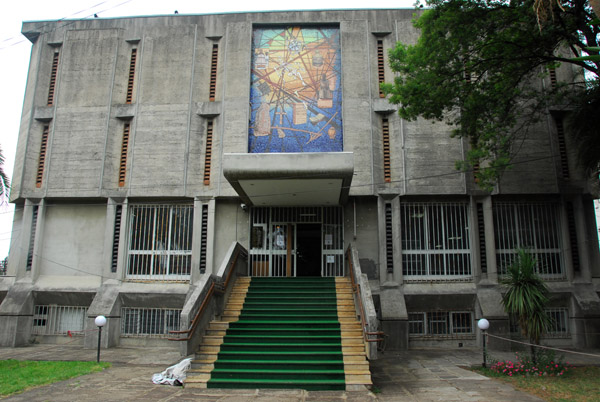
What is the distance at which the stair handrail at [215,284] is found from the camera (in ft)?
29.5

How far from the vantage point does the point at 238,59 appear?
15734mm

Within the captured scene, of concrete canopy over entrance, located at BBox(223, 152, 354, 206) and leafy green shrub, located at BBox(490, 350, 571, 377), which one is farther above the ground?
concrete canopy over entrance, located at BBox(223, 152, 354, 206)

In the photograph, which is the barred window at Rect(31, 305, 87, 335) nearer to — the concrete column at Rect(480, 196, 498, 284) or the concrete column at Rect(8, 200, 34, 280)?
the concrete column at Rect(8, 200, 34, 280)

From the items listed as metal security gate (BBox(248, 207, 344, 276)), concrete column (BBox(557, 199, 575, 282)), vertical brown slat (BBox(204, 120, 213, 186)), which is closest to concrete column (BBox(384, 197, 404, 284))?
metal security gate (BBox(248, 207, 344, 276))

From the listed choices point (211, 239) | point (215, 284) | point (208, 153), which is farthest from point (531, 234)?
point (208, 153)

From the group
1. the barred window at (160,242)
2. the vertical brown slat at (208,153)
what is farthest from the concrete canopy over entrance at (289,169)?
the barred window at (160,242)

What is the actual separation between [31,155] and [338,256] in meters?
11.9

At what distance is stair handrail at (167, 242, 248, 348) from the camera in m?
8.98

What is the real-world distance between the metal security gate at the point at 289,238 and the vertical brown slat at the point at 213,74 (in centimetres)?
459

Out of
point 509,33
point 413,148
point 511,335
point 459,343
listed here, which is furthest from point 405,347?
point 509,33

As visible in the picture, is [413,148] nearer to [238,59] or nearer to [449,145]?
[449,145]

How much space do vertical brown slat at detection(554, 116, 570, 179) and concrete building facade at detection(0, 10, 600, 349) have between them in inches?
2.3

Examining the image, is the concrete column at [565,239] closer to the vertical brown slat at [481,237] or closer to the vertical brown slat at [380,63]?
the vertical brown slat at [481,237]

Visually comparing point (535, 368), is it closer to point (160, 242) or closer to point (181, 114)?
point (160, 242)
